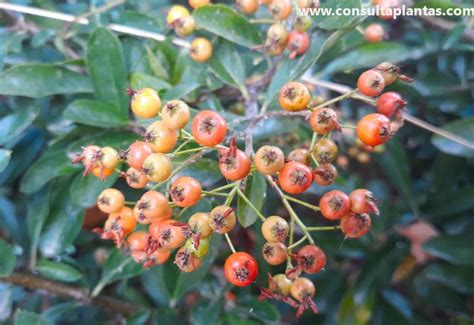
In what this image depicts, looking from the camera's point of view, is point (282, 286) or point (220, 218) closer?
point (220, 218)

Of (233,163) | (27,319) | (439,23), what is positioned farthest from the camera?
(439,23)

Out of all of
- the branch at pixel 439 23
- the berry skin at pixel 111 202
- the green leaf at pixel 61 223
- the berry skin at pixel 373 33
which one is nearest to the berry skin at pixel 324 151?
the berry skin at pixel 111 202

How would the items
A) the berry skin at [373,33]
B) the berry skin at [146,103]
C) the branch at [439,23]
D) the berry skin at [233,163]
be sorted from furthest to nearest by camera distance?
the branch at [439,23]
the berry skin at [373,33]
the berry skin at [146,103]
the berry skin at [233,163]

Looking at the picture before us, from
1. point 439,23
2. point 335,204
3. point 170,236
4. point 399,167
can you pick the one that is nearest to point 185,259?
point 170,236

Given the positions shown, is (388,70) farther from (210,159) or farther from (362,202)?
(210,159)

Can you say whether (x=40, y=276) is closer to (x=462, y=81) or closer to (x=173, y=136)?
(x=173, y=136)

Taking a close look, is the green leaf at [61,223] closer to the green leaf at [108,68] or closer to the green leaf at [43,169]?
the green leaf at [43,169]
